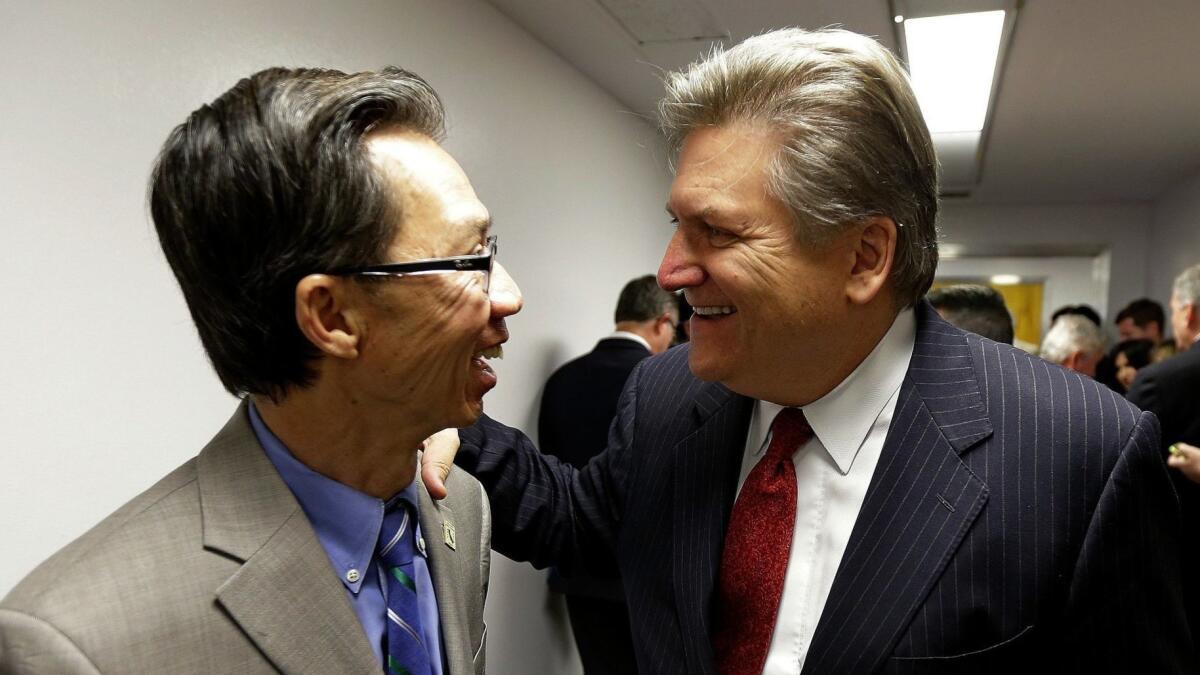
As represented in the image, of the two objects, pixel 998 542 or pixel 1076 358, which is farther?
pixel 1076 358

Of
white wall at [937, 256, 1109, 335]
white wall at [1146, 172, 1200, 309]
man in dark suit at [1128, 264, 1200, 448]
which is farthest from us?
white wall at [937, 256, 1109, 335]

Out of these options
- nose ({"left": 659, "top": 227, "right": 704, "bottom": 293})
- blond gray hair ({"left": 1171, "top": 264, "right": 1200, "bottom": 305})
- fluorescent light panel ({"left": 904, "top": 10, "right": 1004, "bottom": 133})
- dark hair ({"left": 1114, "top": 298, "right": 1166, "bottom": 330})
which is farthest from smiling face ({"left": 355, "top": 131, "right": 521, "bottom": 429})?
dark hair ({"left": 1114, "top": 298, "right": 1166, "bottom": 330})

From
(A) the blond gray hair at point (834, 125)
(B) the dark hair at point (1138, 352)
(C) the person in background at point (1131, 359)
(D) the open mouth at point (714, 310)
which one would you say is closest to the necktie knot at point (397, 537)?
(D) the open mouth at point (714, 310)

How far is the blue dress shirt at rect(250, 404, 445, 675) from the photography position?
959 mm

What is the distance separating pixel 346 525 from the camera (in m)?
0.97

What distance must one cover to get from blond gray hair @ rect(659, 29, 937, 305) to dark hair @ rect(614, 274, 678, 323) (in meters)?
2.44

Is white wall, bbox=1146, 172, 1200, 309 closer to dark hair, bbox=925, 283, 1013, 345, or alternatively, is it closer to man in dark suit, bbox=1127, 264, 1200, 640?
man in dark suit, bbox=1127, 264, 1200, 640

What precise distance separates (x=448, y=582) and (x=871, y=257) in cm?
74

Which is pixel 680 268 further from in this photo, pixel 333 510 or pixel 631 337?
pixel 631 337

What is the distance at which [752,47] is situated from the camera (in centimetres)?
126

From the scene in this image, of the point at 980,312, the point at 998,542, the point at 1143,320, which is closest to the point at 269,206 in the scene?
the point at 998,542

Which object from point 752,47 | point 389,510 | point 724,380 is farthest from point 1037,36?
point 389,510

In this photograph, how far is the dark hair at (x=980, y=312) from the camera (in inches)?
103

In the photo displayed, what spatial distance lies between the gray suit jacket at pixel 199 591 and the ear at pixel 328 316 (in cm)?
14
